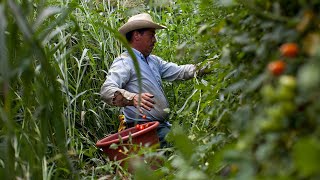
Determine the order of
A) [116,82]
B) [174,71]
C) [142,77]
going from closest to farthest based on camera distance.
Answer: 1. [116,82]
2. [142,77]
3. [174,71]

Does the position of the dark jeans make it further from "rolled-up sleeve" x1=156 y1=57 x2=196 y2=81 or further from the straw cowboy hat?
the straw cowboy hat

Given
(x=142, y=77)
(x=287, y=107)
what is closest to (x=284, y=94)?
(x=287, y=107)

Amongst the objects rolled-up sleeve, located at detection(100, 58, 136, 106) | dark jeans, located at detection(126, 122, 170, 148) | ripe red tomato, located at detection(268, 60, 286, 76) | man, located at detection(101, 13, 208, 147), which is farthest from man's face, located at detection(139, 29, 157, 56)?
ripe red tomato, located at detection(268, 60, 286, 76)

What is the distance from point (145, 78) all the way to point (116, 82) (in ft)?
1.00

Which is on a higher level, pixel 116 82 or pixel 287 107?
pixel 287 107

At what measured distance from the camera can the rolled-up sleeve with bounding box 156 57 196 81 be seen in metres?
4.26

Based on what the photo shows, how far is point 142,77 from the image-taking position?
3.99 metres

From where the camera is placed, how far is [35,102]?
2.19 m

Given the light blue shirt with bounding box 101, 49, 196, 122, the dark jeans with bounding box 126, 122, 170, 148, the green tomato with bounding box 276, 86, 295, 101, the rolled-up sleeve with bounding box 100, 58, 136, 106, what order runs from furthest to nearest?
the dark jeans with bounding box 126, 122, 170, 148 < the light blue shirt with bounding box 101, 49, 196, 122 < the rolled-up sleeve with bounding box 100, 58, 136, 106 < the green tomato with bounding box 276, 86, 295, 101

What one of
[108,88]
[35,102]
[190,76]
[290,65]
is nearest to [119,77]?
[108,88]

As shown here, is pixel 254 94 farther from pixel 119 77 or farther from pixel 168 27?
pixel 168 27

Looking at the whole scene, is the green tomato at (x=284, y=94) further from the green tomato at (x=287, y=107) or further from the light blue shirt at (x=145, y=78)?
the light blue shirt at (x=145, y=78)

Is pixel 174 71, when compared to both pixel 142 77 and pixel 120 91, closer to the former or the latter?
pixel 142 77

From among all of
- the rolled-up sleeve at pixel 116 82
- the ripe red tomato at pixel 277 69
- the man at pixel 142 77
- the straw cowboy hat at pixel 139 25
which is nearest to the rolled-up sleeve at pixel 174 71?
the man at pixel 142 77
